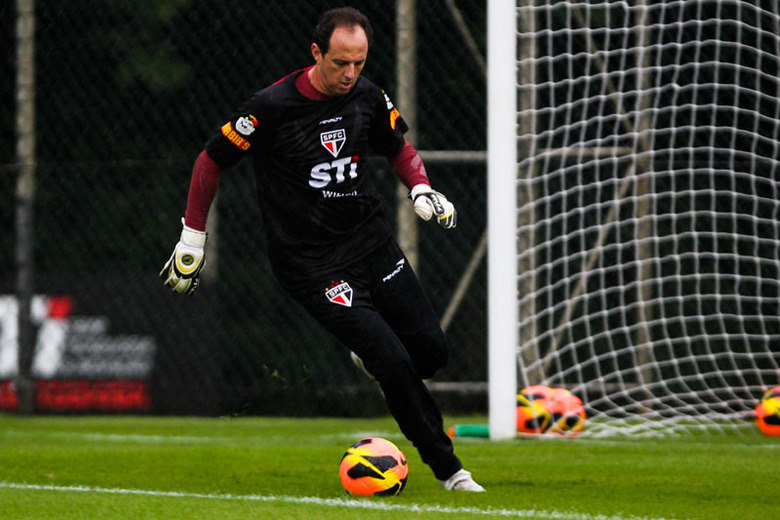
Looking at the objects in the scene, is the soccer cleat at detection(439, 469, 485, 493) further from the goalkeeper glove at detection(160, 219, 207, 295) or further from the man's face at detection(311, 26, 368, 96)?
the man's face at detection(311, 26, 368, 96)

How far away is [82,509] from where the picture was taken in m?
4.34

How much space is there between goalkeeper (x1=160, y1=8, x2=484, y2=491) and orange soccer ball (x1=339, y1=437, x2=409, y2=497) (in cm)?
11

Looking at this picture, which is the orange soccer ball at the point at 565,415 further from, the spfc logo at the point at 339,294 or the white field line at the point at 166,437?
the spfc logo at the point at 339,294

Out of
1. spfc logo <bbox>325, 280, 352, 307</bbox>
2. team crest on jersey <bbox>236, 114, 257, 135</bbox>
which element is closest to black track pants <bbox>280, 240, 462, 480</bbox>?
spfc logo <bbox>325, 280, 352, 307</bbox>

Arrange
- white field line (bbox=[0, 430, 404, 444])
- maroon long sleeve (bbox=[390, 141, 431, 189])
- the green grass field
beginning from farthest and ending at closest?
1. white field line (bbox=[0, 430, 404, 444])
2. maroon long sleeve (bbox=[390, 141, 431, 189])
3. the green grass field

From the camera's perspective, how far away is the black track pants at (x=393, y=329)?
15.2ft

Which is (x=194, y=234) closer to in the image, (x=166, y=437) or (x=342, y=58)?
(x=342, y=58)

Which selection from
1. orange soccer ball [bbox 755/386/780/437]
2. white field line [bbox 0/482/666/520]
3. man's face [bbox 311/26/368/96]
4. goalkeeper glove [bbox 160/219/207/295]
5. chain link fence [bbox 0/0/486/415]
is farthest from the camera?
chain link fence [bbox 0/0/486/415]

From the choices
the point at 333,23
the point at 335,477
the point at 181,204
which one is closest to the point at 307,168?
the point at 333,23

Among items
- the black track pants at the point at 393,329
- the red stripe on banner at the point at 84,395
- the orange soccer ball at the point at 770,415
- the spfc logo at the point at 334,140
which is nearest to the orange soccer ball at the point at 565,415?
the orange soccer ball at the point at 770,415

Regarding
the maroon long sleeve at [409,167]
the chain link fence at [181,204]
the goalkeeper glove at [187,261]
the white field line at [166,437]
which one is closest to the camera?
the goalkeeper glove at [187,261]

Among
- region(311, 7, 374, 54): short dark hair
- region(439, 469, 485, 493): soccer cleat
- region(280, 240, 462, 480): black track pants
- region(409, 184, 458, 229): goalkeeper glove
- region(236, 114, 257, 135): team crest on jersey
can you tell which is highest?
region(311, 7, 374, 54): short dark hair

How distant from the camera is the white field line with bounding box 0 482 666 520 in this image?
4125mm

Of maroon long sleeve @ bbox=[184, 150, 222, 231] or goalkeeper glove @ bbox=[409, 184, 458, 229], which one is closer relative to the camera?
goalkeeper glove @ bbox=[409, 184, 458, 229]
